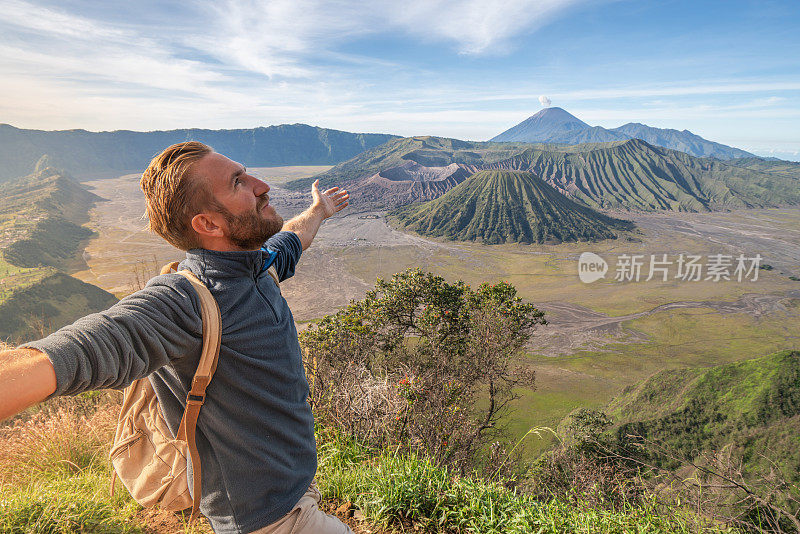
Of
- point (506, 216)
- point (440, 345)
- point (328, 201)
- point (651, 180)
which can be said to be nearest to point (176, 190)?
point (328, 201)

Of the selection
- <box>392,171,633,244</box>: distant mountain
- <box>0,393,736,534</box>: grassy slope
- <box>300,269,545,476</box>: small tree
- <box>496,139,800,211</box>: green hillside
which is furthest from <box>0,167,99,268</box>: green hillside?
<box>496,139,800,211</box>: green hillside

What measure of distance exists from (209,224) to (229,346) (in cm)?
41

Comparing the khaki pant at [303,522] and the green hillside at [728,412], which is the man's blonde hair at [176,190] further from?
the green hillside at [728,412]

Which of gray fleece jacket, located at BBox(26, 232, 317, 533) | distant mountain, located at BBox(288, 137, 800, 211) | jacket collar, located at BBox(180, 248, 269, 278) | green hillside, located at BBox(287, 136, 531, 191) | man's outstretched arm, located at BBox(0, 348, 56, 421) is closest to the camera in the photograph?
man's outstretched arm, located at BBox(0, 348, 56, 421)

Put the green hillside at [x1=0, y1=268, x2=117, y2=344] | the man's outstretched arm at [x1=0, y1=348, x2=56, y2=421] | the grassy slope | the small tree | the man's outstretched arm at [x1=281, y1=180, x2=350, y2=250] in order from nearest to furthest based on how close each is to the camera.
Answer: the man's outstretched arm at [x1=0, y1=348, x2=56, y2=421], the grassy slope, the man's outstretched arm at [x1=281, y1=180, x2=350, y2=250], the small tree, the green hillside at [x1=0, y1=268, x2=117, y2=344]

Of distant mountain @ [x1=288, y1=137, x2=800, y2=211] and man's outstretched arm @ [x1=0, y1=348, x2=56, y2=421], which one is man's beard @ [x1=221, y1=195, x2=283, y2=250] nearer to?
man's outstretched arm @ [x1=0, y1=348, x2=56, y2=421]

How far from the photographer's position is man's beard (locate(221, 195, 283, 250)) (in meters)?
1.28

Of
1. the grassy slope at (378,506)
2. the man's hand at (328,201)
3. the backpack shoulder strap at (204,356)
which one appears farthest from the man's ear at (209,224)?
the grassy slope at (378,506)

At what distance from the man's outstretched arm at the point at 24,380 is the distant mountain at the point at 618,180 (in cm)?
10015

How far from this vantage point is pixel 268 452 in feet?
4.47

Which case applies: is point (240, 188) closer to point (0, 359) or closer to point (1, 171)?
point (0, 359)

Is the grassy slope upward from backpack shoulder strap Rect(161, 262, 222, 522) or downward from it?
downward

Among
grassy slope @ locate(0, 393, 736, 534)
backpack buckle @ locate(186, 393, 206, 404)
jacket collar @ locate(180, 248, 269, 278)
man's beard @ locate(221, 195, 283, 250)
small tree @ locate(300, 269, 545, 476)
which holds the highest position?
man's beard @ locate(221, 195, 283, 250)

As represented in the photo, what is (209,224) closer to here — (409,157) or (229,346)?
(229,346)
